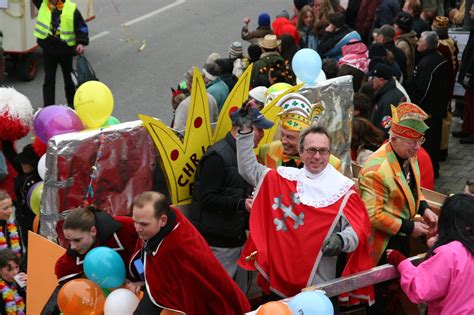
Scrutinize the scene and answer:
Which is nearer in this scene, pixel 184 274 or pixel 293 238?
pixel 184 274

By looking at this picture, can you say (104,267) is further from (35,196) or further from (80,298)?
(35,196)

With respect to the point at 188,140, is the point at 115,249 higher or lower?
lower

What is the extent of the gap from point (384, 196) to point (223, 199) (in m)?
1.13

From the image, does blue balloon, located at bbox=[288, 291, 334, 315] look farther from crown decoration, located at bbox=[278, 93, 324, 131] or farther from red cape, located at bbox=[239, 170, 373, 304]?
crown decoration, located at bbox=[278, 93, 324, 131]

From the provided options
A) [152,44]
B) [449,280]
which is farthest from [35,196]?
[152,44]

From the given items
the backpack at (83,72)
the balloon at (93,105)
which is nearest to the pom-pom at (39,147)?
the balloon at (93,105)

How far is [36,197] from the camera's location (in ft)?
23.6

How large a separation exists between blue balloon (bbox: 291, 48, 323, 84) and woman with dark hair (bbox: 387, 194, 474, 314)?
2.61 metres

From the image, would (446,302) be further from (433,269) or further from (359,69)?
(359,69)

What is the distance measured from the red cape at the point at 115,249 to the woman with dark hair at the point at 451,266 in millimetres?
1872

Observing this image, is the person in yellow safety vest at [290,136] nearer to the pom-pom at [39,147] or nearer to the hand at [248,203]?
the hand at [248,203]

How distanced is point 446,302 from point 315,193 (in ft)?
3.62

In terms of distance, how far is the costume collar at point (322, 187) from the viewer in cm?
589

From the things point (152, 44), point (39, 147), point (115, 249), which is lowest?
point (152, 44)
